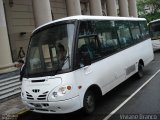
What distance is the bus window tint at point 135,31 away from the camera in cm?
1246

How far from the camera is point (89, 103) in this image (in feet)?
25.9

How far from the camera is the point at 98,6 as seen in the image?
2381 centimetres

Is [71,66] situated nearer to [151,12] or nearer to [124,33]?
[124,33]

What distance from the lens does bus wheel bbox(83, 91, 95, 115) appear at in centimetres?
770

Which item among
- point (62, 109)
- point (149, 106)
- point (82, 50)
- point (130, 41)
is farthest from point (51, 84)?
point (130, 41)

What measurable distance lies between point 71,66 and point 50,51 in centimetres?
88

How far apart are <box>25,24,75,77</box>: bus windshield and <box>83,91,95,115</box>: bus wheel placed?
98 centimetres

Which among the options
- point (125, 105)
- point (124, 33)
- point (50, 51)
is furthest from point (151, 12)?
point (50, 51)

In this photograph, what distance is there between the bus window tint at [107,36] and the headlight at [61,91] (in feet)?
7.36

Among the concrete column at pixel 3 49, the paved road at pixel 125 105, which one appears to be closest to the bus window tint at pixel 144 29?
the paved road at pixel 125 105

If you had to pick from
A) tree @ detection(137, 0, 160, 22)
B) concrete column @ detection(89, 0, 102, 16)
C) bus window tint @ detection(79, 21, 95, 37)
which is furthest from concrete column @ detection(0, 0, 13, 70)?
tree @ detection(137, 0, 160, 22)

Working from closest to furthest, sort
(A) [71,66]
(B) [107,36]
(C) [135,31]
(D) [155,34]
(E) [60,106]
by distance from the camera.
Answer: (E) [60,106] < (A) [71,66] < (B) [107,36] < (C) [135,31] < (D) [155,34]

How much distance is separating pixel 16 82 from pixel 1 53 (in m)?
2.40

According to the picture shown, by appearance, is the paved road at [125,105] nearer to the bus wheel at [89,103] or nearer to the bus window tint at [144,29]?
the bus wheel at [89,103]
